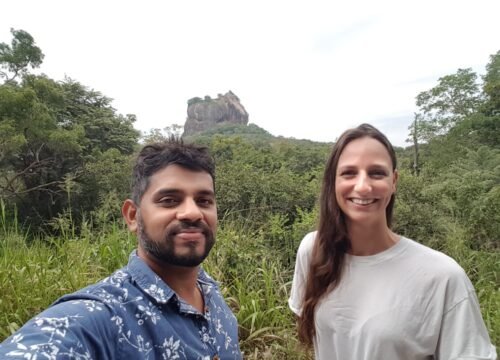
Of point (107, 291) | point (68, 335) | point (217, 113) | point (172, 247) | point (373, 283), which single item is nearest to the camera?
point (68, 335)

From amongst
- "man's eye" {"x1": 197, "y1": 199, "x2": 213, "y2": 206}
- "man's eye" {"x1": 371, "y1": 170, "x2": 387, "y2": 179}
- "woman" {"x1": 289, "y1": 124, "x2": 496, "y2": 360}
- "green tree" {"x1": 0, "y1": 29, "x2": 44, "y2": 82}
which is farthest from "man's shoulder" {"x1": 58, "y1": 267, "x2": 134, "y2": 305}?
"green tree" {"x1": 0, "y1": 29, "x2": 44, "y2": 82}

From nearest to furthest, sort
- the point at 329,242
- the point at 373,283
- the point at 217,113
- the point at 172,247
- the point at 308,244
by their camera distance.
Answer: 1. the point at 172,247
2. the point at 373,283
3. the point at 329,242
4. the point at 308,244
5. the point at 217,113

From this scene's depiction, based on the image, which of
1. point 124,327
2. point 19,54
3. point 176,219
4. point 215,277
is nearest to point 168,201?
point 176,219

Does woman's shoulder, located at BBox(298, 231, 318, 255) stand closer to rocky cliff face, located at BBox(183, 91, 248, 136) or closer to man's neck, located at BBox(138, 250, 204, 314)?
man's neck, located at BBox(138, 250, 204, 314)

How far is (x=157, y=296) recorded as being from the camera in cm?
93

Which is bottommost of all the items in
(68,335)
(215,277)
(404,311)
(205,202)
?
(215,277)

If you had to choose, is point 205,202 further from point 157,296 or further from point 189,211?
point 157,296

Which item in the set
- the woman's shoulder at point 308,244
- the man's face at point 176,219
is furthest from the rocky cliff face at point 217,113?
the man's face at point 176,219

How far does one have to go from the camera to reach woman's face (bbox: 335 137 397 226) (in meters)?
1.24

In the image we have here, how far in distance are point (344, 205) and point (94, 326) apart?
845 millimetres

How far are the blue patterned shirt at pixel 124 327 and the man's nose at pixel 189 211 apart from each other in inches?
6.3

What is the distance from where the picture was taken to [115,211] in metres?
4.53

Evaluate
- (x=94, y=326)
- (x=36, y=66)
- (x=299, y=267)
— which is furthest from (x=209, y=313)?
(x=36, y=66)

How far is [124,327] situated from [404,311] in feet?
2.60
